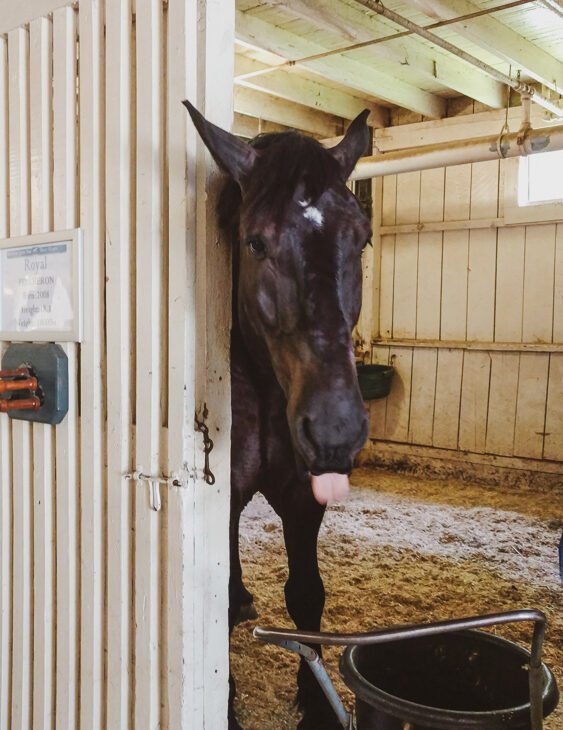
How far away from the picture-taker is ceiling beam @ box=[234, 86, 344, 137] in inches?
176

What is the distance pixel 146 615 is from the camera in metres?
1.03

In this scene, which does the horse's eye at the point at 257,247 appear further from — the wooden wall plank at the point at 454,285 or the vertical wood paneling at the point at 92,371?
the wooden wall plank at the point at 454,285

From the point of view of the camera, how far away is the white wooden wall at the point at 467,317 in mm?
4523

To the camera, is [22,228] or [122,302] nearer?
[122,302]

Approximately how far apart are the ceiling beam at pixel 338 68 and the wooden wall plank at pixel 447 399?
176cm

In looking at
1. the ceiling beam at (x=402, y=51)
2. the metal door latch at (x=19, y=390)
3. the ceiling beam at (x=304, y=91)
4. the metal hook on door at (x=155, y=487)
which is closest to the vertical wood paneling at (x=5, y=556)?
the metal door latch at (x=19, y=390)

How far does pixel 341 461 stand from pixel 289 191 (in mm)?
454

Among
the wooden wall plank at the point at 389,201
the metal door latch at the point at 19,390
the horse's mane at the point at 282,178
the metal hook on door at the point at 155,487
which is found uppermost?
the wooden wall plank at the point at 389,201

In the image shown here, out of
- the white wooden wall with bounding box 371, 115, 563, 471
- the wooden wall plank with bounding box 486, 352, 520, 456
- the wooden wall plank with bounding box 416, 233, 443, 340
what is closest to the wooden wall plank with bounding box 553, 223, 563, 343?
the white wooden wall with bounding box 371, 115, 563, 471

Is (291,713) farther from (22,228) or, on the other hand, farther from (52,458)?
(22,228)

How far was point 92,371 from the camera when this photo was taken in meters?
1.08

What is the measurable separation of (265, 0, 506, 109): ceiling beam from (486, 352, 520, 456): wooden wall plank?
1.72 meters

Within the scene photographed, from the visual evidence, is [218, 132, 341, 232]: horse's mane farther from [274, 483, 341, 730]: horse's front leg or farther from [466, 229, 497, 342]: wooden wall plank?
[466, 229, 497, 342]: wooden wall plank

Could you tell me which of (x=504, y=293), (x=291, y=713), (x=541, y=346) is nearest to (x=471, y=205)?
(x=504, y=293)
